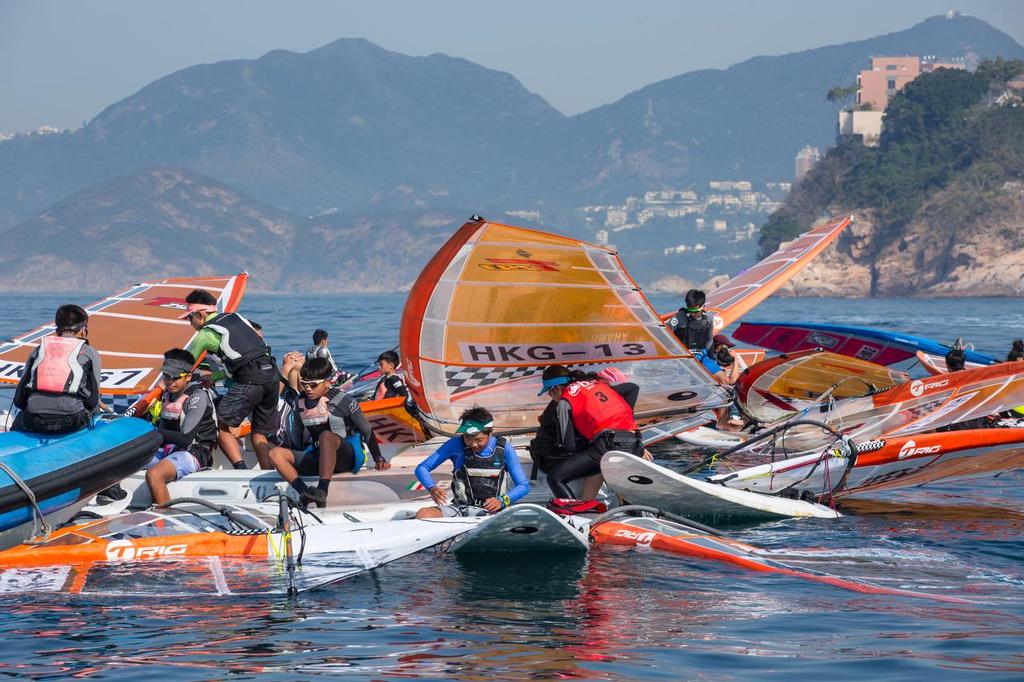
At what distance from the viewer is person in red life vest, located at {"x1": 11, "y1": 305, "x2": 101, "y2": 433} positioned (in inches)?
389

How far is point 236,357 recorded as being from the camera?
11727 mm

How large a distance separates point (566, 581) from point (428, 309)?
168 inches

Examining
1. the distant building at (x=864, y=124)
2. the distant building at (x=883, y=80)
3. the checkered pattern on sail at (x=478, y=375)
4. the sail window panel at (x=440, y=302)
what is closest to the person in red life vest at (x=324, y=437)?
the sail window panel at (x=440, y=302)

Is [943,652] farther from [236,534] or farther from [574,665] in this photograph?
[236,534]

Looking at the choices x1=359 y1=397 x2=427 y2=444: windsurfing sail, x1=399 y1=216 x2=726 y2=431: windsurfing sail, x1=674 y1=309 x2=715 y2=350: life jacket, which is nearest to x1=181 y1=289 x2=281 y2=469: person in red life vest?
x1=399 y1=216 x2=726 y2=431: windsurfing sail

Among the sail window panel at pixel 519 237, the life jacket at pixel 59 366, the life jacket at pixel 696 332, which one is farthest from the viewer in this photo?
the life jacket at pixel 696 332

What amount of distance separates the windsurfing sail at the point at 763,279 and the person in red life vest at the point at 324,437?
902 centimetres

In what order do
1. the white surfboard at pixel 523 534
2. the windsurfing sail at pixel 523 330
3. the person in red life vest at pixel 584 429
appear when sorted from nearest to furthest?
1. the white surfboard at pixel 523 534
2. the person in red life vest at pixel 584 429
3. the windsurfing sail at pixel 523 330

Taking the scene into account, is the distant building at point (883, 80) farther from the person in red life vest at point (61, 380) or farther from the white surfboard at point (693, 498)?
the person in red life vest at point (61, 380)

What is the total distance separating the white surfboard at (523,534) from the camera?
9648mm

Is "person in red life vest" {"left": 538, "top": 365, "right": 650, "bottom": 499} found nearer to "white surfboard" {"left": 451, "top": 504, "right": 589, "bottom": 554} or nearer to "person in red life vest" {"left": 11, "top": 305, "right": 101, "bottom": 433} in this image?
"white surfboard" {"left": 451, "top": 504, "right": 589, "bottom": 554}

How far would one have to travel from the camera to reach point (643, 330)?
43.0 ft

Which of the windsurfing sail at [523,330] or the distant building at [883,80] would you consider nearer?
the windsurfing sail at [523,330]

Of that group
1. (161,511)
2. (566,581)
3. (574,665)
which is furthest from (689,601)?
(161,511)
